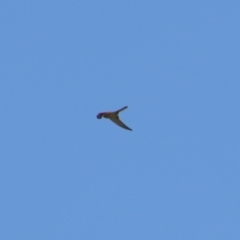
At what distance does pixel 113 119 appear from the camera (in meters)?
31.4

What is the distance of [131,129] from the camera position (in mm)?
31953

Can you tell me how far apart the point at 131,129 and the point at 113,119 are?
995 mm
